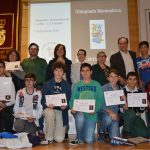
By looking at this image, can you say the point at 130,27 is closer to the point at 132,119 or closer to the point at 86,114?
the point at 132,119

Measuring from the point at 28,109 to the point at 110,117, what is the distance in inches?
45.6

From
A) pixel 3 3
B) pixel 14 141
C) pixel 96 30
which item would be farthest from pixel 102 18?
pixel 14 141

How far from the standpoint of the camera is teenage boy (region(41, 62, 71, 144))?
3865 millimetres

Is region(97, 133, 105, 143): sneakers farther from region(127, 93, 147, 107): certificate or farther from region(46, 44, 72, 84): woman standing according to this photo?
region(46, 44, 72, 84): woman standing

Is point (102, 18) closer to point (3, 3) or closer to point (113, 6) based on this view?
point (113, 6)

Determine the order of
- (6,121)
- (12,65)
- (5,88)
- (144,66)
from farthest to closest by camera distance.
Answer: (144,66), (12,65), (5,88), (6,121)

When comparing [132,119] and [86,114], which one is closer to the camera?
[86,114]

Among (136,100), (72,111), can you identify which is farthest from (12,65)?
(136,100)

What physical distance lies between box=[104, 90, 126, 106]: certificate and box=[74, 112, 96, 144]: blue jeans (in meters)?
0.39

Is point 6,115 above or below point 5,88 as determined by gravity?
below

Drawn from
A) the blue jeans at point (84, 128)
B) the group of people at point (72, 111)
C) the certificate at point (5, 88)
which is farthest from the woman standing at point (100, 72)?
the certificate at point (5, 88)

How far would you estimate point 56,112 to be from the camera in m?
4.00

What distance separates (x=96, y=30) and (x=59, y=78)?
260cm

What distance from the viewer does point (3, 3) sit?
21.3 ft
